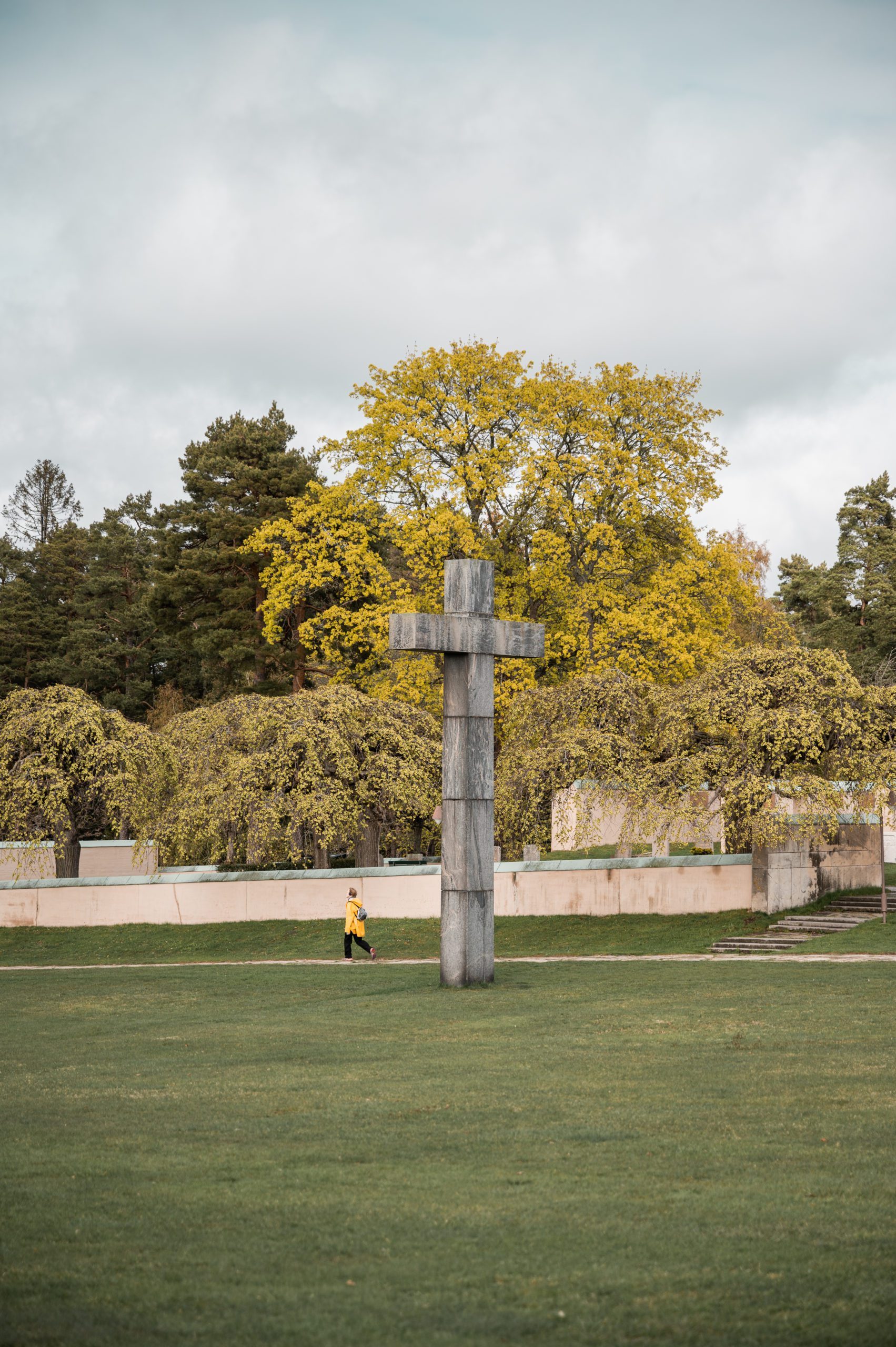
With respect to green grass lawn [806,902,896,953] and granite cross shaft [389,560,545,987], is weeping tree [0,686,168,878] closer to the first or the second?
granite cross shaft [389,560,545,987]

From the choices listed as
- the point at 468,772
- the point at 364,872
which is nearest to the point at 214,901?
the point at 364,872

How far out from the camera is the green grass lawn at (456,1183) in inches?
219

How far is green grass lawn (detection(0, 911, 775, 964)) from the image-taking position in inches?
1098

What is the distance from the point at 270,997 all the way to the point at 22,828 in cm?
1478

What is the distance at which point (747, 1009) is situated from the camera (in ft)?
53.0

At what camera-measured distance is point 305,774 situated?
30.8m

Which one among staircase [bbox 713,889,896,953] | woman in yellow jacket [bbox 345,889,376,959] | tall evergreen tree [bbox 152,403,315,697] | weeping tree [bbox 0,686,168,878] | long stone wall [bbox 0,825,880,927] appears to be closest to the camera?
woman in yellow jacket [bbox 345,889,376,959]

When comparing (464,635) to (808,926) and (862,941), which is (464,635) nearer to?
(862,941)

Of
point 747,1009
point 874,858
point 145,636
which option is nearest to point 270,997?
point 747,1009

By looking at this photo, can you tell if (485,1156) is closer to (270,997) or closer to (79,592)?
(270,997)

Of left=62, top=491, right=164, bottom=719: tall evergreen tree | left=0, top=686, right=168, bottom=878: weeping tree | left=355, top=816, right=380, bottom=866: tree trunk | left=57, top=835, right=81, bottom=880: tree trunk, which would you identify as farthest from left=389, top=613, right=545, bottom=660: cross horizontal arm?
left=62, top=491, right=164, bottom=719: tall evergreen tree

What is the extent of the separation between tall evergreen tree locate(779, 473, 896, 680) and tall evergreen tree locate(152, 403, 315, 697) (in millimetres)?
20643

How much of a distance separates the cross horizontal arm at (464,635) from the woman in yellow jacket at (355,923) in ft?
20.8

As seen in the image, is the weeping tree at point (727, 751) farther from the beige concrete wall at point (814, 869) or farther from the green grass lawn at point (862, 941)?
the green grass lawn at point (862, 941)
